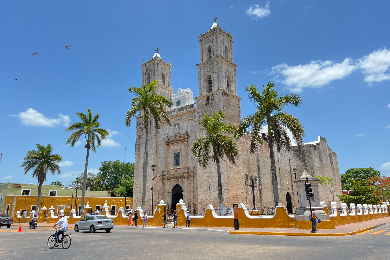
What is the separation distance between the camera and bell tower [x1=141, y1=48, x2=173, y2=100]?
123 feet

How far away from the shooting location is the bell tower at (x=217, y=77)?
30281 millimetres

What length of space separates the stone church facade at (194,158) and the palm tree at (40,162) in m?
10.5

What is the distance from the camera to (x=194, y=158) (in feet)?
104

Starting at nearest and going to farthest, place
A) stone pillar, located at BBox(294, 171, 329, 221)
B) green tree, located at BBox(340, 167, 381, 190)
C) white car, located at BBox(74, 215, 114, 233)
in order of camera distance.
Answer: stone pillar, located at BBox(294, 171, 329, 221)
white car, located at BBox(74, 215, 114, 233)
green tree, located at BBox(340, 167, 381, 190)

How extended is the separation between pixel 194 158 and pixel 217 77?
918 centimetres

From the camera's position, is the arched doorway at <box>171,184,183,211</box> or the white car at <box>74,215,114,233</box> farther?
the arched doorway at <box>171,184,183,211</box>

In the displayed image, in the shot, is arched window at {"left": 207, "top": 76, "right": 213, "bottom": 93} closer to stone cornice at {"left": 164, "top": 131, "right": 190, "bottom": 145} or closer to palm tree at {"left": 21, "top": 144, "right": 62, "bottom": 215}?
stone cornice at {"left": 164, "top": 131, "right": 190, "bottom": 145}

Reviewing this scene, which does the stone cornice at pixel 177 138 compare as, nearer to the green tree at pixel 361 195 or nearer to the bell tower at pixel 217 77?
the bell tower at pixel 217 77

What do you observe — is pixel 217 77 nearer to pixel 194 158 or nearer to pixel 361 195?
pixel 194 158

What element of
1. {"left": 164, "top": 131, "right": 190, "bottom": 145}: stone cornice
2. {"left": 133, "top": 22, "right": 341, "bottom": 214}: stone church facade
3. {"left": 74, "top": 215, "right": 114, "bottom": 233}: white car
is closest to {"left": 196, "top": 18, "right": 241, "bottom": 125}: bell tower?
{"left": 133, "top": 22, "right": 341, "bottom": 214}: stone church facade

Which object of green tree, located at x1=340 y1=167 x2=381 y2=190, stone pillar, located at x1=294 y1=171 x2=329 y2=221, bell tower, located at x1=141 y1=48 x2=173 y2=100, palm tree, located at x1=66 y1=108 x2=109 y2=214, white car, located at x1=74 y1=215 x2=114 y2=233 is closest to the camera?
stone pillar, located at x1=294 y1=171 x2=329 y2=221

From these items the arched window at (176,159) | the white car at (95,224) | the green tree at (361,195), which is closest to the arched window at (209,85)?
the arched window at (176,159)

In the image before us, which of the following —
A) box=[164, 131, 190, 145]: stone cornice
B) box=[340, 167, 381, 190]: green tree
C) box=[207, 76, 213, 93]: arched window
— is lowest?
box=[340, 167, 381, 190]: green tree

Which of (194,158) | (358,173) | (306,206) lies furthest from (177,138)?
(358,173)
